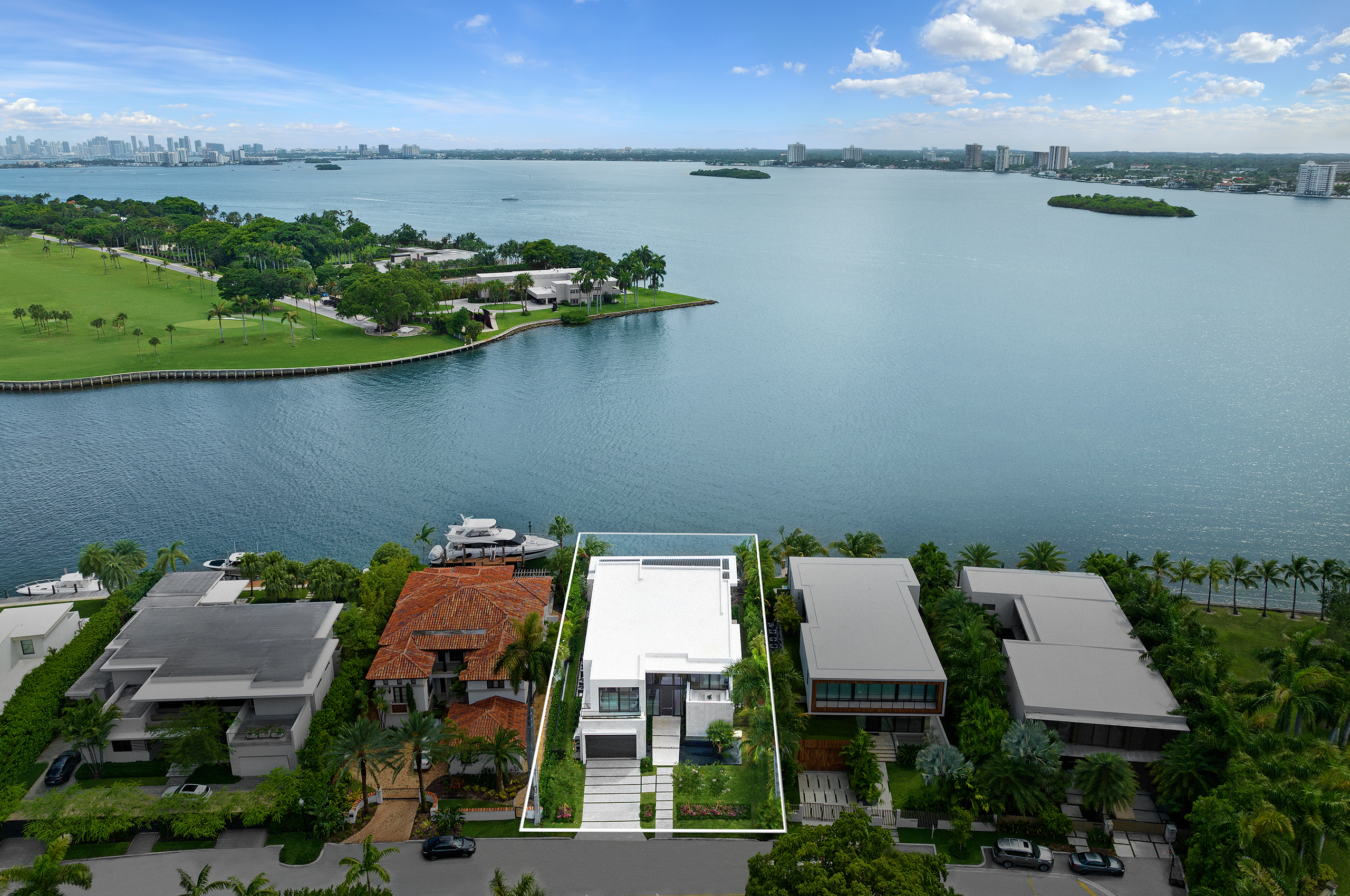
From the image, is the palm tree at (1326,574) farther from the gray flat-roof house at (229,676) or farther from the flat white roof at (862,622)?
the gray flat-roof house at (229,676)

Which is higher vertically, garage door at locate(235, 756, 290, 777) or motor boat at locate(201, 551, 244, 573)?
motor boat at locate(201, 551, 244, 573)

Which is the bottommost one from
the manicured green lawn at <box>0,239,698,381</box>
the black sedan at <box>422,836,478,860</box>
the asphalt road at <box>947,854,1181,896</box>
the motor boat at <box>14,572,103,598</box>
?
the asphalt road at <box>947,854,1181,896</box>

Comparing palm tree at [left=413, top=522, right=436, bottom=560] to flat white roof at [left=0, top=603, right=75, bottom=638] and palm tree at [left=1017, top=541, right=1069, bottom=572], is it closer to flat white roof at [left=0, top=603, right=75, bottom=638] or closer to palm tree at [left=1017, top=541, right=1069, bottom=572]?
flat white roof at [left=0, top=603, right=75, bottom=638]

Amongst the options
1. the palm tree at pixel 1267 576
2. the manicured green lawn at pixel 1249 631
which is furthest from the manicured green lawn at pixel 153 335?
the palm tree at pixel 1267 576

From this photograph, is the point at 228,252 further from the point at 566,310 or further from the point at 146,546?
the point at 146,546

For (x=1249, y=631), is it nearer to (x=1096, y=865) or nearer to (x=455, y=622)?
(x=1096, y=865)

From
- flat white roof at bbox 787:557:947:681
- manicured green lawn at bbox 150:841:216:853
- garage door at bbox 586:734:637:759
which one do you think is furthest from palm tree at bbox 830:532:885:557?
manicured green lawn at bbox 150:841:216:853

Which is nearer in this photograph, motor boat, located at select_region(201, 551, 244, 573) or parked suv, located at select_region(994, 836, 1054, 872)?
parked suv, located at select_region(994, 836, 1054, 872)
